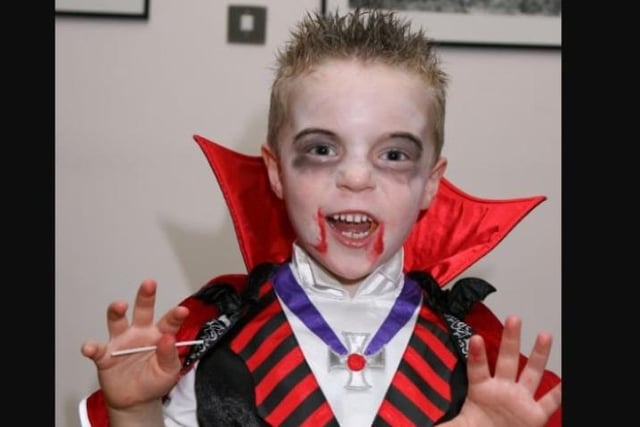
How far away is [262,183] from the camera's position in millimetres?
1322

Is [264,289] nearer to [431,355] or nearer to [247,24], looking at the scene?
[431,355]

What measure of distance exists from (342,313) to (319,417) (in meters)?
0.15

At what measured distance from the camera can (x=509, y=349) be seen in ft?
3.47

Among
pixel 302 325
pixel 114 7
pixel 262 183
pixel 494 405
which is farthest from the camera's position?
pixel 114 7

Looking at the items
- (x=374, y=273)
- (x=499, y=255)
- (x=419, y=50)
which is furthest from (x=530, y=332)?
(x=419, y=50)

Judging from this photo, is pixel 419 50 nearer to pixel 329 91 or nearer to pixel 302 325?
pixel 329 91

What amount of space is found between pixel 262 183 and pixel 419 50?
31cm

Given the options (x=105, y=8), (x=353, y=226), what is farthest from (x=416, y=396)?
(x=105, y=8)

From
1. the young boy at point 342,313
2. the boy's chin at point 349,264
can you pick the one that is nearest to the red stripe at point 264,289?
the young boy at point 342,313

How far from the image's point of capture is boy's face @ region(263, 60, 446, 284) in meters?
1.12

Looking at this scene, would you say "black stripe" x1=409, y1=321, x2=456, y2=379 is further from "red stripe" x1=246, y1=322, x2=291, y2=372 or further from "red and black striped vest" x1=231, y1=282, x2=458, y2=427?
"red stripe" x1=246, y1=322, x2=291, y2=372

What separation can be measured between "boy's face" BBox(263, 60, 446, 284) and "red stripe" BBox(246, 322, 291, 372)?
4.1 inches

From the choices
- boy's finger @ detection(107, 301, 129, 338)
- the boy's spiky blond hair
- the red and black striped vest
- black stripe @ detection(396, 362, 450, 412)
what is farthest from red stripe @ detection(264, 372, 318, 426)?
the boy's spiky blond hair

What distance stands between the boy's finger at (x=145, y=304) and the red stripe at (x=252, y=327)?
0.15 m
